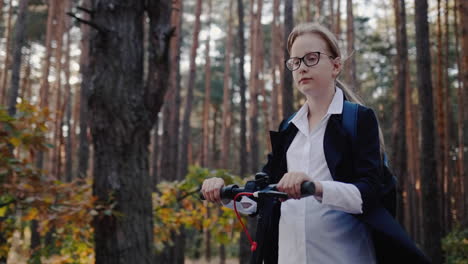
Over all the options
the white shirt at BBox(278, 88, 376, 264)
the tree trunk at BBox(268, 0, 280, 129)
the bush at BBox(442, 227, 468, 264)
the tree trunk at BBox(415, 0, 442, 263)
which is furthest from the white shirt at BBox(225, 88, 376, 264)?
the tree trunk at BBox(268, 0, 280, 129)

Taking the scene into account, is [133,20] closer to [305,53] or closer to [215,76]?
[305,53]

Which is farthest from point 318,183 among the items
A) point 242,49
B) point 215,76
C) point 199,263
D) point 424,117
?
point 215,76

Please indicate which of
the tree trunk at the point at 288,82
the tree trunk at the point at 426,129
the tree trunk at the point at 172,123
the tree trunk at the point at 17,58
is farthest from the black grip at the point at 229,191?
the tree trunk at the point at 172,123

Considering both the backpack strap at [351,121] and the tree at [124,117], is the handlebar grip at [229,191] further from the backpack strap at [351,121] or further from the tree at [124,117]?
the tree at [124,117]

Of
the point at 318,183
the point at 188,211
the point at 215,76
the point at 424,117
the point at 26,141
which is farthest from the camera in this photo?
the point at 215,76

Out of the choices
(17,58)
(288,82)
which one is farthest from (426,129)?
(17,58)

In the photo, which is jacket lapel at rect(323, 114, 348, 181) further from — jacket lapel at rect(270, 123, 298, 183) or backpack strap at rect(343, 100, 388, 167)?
jacket lapel at rect(270, 123, 298, 183)

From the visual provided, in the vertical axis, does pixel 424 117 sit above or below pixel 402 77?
below

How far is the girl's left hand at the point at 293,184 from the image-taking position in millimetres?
1437

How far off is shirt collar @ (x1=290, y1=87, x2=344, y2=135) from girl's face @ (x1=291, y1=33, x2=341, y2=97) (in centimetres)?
5

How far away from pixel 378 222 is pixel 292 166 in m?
0.44

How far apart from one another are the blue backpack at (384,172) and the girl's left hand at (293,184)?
1.00 feet

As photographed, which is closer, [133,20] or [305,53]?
[305,53]

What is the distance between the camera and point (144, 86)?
13.3 ft
